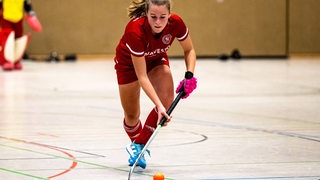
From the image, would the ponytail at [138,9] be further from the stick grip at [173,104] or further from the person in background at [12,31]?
the person in background at [12,31]

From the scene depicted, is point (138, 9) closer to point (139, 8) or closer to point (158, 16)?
point (139, 8)

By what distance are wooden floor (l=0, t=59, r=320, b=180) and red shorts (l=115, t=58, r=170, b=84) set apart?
74 centimetres

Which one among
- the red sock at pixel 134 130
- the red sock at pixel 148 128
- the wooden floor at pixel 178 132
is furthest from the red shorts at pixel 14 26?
the red sock at pixel 148 128

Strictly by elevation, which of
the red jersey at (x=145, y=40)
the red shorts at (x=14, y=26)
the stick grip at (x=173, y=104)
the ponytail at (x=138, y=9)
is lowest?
the red shorts at (x=14, y=26)

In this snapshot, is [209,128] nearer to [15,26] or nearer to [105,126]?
[105,126]

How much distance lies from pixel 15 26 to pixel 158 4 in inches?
558

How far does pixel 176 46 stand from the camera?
86.1 ft

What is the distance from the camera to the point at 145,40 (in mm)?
6578

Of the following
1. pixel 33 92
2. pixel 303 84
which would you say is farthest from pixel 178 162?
pixel 303 84

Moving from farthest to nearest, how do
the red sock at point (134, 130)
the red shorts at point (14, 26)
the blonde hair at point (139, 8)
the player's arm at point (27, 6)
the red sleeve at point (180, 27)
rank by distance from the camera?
the player's arm at point (27, 6) → the red shorts at point (14, 26) → the red sock at point (134, 130) → the red sleeve at point (180, 27) → the blonde hair at point (139, 8)

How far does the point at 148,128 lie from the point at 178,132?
2559 millimetres

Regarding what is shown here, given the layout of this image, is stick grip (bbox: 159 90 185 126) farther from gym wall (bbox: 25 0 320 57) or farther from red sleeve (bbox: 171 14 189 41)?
gym wall (bbox: 25 0 320 57)

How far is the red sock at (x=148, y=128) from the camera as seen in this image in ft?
22.4

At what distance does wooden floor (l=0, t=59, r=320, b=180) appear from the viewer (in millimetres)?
6820
